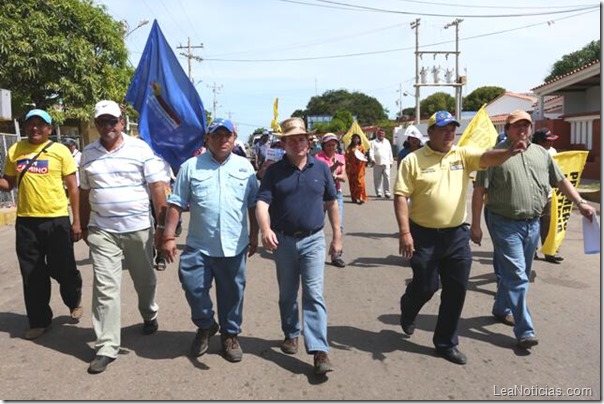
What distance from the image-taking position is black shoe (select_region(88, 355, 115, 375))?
3803 millimetres

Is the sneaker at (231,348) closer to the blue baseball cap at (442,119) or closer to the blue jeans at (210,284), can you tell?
the blue jeans at (210,284)

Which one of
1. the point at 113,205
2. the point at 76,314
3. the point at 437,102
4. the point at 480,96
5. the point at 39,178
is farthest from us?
the point at 437,102

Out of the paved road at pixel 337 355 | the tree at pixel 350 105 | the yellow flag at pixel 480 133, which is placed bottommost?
the paved road at pixel 337 355

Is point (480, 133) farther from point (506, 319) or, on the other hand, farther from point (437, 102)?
point (437, 102)

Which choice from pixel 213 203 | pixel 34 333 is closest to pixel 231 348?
pixel 213 203

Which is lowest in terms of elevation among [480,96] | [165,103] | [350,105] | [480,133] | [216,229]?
[216,229]

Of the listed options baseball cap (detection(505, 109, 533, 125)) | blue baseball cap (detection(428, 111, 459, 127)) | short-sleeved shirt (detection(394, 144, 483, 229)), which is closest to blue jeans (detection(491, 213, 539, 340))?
short-sleeved shirt (detection(394, 144, 483, 229))

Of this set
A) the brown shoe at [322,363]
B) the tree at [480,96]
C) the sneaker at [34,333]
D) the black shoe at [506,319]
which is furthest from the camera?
the tree at [480,96]

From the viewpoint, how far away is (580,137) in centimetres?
1845

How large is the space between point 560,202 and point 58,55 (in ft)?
47.6

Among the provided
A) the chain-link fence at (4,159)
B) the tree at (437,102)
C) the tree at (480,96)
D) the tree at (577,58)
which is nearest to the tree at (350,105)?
the tree at (437,102)

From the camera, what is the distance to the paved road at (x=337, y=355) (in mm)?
3545

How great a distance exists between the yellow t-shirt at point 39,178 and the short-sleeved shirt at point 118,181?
1.83ft

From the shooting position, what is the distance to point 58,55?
52.4 ft
